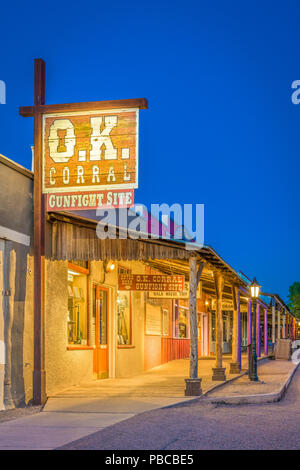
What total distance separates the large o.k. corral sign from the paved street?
12.9 feet

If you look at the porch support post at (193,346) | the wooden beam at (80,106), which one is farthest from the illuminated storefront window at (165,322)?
the wooden beam at (80,106)

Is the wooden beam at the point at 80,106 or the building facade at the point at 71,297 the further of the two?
the wooden beam at the point at 80,106

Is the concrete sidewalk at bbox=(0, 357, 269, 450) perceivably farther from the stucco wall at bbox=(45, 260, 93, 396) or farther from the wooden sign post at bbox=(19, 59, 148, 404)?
the wooden sign post at bbox=(19, 59, 148, 404)

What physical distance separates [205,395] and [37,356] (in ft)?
12.0

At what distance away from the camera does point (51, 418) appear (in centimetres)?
1008

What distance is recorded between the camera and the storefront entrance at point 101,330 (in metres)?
16.7

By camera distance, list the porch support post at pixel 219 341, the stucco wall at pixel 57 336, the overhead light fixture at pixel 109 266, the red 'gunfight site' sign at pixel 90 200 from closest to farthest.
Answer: the red 'gunfight site' sign at pixel 90 200 < the stucco wall at pixel 57 336 < the porch support post at pixel 219 341 < the overhead light fixture at pixel 109 266

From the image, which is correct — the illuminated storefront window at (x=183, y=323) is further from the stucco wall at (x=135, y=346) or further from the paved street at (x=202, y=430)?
the paved street at (x=202, y=430)

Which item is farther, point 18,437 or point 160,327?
point 160,327

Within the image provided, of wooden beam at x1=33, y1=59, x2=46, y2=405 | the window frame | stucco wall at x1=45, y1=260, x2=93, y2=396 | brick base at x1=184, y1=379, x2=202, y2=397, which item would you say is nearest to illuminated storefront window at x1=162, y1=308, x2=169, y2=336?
the window frame

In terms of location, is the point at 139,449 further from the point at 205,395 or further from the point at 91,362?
the point at 91,362

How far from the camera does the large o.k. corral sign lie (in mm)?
11930

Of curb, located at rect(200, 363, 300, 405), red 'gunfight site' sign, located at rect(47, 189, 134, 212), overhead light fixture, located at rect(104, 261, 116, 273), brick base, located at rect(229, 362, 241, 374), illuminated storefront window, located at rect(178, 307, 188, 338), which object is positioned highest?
red 'gunfight site' sign, located at rect(47, 189, 134, 212)

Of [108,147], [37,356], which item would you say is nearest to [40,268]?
[37,356]
